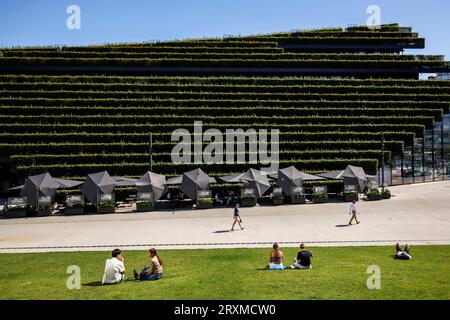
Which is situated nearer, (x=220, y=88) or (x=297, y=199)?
(x=297, y=199)

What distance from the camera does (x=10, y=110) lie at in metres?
48.2

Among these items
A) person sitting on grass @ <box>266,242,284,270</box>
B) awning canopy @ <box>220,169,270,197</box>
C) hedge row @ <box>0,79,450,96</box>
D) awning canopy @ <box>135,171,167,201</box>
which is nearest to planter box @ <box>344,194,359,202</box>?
awning canopy @ <box>220,169,270,197</box>

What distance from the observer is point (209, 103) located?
51.8 metres

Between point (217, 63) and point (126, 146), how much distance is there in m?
20.5

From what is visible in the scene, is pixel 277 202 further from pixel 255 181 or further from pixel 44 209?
pixel 44 209

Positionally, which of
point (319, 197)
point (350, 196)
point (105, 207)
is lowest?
point (105, 207)

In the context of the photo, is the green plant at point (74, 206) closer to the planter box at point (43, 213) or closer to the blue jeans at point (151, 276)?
the planter box at point (43, 213)

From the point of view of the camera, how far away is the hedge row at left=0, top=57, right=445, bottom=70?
57.8 meters

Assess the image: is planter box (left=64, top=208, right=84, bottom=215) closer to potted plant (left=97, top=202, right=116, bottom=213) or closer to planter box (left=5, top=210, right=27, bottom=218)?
potted plant (left=97, top=202, right=116, bottom=213)

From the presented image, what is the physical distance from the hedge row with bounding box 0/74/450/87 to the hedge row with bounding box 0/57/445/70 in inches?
180

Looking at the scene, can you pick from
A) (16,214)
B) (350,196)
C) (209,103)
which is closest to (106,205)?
(16,214)

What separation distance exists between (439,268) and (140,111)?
4003 centimetres
